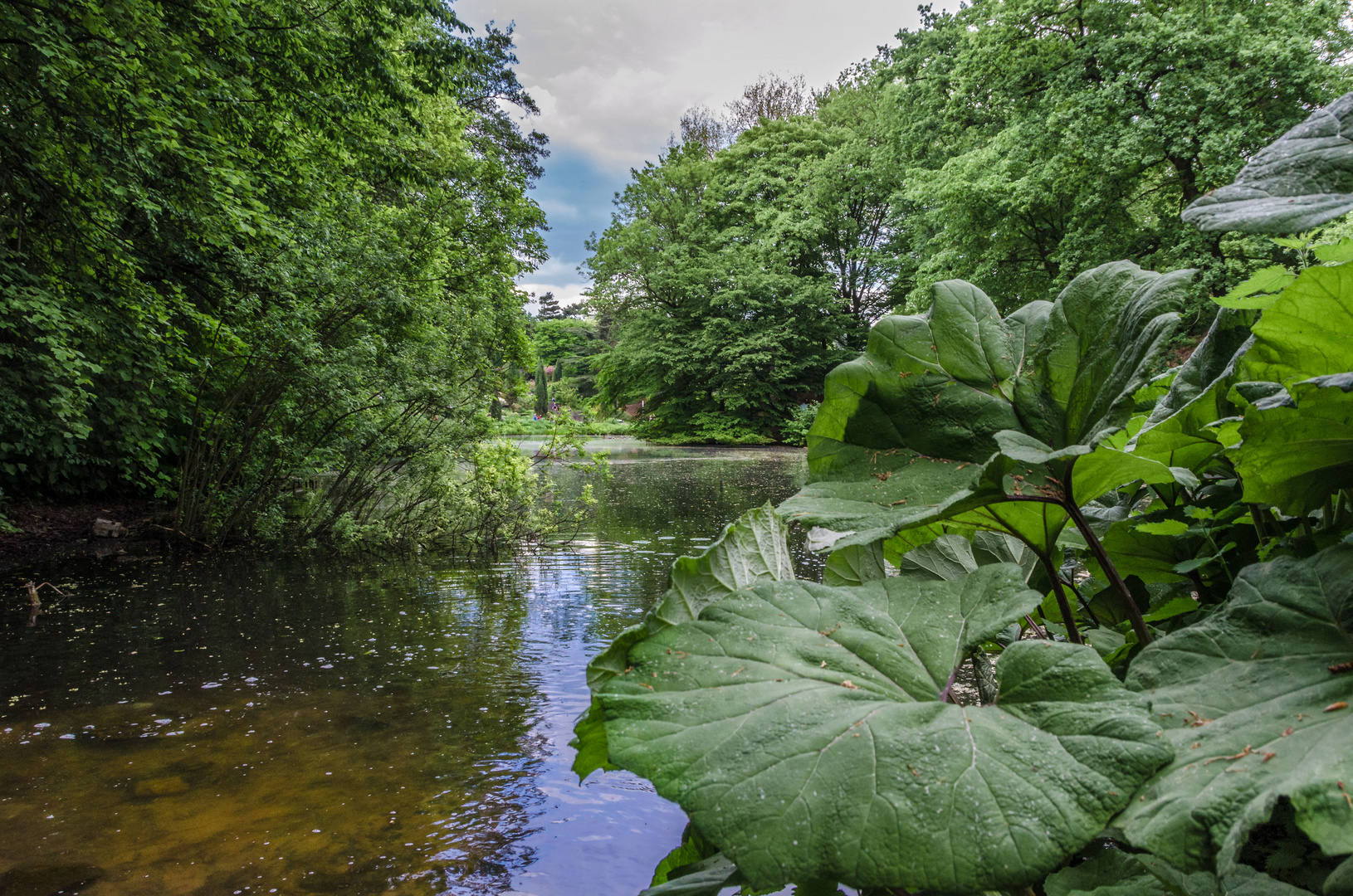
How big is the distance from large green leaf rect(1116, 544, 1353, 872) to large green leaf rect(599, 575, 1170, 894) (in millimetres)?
24

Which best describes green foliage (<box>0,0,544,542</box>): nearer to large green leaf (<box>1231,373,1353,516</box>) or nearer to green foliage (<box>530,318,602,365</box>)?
large green leaf (<box>1231,373,1353,516</box>)

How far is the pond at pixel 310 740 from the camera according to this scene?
249 centimetres

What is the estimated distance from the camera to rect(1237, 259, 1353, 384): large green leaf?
44 centimetres

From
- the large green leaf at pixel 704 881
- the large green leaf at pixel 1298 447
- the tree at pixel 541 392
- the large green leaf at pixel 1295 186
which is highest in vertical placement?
the tree at pixel 541 392

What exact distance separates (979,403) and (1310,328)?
0.23 m

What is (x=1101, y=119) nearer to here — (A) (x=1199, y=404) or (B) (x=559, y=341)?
(A) (x=1199, y=404)

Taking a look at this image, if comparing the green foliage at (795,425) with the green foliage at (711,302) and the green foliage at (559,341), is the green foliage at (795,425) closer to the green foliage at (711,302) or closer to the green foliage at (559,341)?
the green foliage at (711,302)

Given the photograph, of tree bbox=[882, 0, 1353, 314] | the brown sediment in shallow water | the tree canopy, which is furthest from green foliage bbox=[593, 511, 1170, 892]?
tree bbox=[882, 0, 1353, 314]

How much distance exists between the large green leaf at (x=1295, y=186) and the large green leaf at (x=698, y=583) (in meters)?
0.42

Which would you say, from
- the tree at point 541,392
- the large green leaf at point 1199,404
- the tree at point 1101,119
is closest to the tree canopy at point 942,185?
the tree at point 1101,119

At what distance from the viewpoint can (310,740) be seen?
3.40 metres

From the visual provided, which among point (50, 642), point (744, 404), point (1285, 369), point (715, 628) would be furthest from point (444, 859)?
point (744, 404)

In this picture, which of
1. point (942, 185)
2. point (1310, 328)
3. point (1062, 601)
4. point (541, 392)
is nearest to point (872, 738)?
point (1062, 601)

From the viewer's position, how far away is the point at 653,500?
11695mm
